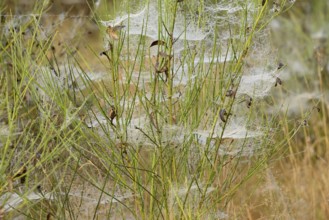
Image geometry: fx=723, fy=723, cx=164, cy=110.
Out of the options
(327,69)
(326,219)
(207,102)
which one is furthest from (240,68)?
(327,69)

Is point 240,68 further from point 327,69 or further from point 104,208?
point 327,69

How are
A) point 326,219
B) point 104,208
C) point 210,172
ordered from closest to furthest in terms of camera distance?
point 210,172
point 104,208
point 326,219

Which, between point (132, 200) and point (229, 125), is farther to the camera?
point (132, 200)

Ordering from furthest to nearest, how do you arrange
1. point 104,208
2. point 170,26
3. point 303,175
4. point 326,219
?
point 303,175
point 326,219
point 104,208
point 170,26

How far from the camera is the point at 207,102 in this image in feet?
9.75

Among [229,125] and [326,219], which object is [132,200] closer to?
[229,125]

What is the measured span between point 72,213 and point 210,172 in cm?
69

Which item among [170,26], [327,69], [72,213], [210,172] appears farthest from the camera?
[327,69]

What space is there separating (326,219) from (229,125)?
1512 mm

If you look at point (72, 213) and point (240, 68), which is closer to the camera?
point (240, 68)

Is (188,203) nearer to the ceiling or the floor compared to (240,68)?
nearer to the floor

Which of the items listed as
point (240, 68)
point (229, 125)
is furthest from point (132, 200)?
point (240, 68)

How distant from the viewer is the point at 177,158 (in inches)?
121

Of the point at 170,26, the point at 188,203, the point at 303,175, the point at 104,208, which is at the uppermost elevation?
the point at 170,26
